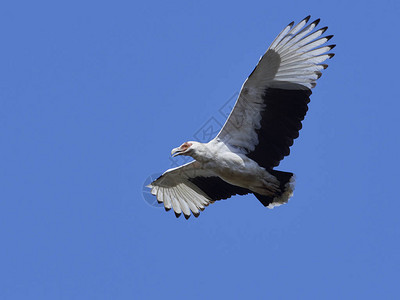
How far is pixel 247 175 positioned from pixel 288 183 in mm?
710

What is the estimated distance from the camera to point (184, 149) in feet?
38.7

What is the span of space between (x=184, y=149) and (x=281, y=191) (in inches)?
69.7

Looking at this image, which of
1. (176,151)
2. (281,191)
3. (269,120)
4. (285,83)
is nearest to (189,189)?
(176,151)

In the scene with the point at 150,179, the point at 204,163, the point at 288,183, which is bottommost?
the point at 288,183

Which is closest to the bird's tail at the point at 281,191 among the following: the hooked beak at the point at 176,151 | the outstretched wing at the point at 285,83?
the outstretched wing at the point at 285,83

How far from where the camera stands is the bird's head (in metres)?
11.7

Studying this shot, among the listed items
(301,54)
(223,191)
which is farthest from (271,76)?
(223,191)

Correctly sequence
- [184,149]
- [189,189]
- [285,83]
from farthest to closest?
[189,189] < [184,149] < [285,83]

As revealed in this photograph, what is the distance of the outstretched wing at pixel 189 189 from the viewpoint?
1285cm

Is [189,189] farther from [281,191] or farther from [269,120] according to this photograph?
[269,120]

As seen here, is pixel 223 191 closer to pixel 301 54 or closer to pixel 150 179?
pixel 150 179

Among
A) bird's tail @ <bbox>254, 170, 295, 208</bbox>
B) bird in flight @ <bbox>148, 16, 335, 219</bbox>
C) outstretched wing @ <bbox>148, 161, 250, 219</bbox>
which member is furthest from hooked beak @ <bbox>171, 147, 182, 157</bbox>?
bird's tail @ <bbox>254, 170, 295, 208</bbox>

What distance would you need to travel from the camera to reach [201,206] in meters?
13.3

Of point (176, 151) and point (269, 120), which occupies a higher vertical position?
point (176, 151)
